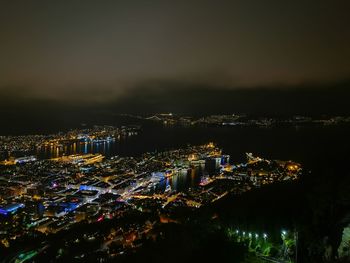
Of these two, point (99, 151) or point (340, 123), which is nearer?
point (99, 151)

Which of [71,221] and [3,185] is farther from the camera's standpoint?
[3,185]

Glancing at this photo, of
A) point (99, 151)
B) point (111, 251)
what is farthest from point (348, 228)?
point (99, 151)

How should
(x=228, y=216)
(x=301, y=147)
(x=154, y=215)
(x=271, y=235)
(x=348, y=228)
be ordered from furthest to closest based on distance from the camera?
(x=301, y=147)
(x=154, y=215)
(x=228, y=216)
(x=271, y=235)
(x=348, y=228)

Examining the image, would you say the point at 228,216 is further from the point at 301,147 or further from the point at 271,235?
the point at 301,147

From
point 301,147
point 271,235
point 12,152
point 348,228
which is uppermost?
point 348,228

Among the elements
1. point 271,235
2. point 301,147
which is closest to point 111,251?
point 271,235

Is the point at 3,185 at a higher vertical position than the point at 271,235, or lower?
lower

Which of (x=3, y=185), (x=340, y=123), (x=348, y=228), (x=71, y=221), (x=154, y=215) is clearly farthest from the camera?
(x=340, y=123)

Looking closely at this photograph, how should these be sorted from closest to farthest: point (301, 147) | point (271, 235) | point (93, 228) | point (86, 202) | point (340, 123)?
point (271, 235)
point (93, 228)
point (86, 202)
point (301, 147)
point (340, 123)

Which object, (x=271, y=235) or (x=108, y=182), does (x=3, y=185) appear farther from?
(x=271, y=235)
